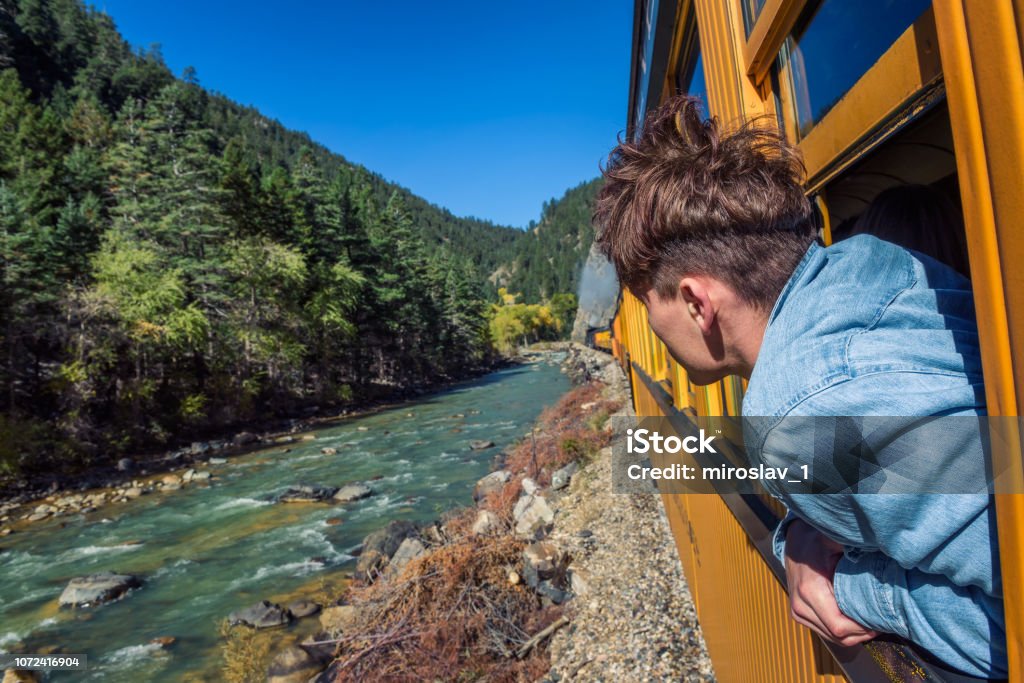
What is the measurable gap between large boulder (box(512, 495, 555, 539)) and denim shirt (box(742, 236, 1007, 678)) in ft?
24.8

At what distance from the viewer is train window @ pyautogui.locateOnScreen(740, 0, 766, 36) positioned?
1879 millimetres

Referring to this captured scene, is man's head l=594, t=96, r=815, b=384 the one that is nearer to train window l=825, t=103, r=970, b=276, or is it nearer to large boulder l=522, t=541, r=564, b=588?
train window l=825, t=103, r=970, b=276

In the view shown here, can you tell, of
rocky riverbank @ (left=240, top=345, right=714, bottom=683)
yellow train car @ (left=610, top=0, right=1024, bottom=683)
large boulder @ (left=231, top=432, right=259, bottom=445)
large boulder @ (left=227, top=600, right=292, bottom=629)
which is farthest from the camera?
large boulder @ (left=231, top=432, right=259, bottom=445)

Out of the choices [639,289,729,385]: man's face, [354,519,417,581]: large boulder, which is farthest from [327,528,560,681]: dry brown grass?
[639,289,729,385]: man's face

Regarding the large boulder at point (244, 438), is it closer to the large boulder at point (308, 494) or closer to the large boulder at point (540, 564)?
the large boulder at point (308, 494)

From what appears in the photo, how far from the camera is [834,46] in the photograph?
1470 mm

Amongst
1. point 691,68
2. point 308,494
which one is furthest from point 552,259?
point 691,68

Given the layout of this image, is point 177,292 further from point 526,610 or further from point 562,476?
point 526,610

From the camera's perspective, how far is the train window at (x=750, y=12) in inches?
74.0

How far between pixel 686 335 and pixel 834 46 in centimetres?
94

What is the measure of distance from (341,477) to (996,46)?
16392mm

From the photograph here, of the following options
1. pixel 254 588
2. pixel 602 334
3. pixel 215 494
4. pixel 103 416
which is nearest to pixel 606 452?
pixel 254 588

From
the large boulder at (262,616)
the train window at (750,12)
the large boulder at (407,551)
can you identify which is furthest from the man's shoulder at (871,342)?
the large boulder at (262,616)

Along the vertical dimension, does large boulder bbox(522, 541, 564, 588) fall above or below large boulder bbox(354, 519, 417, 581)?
above
